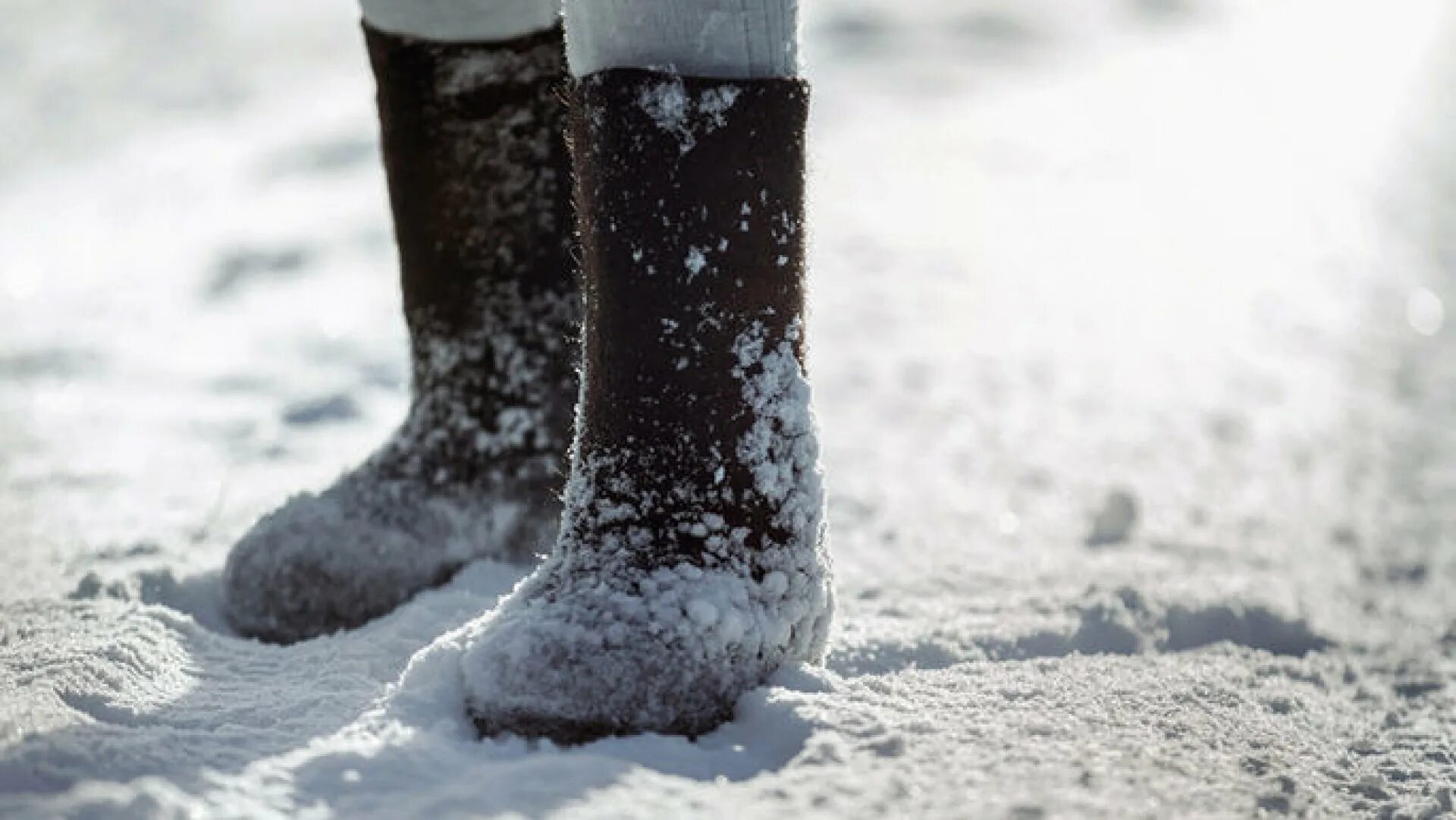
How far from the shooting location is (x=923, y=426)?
9.34 feet

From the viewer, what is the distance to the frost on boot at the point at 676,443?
133 centimetres

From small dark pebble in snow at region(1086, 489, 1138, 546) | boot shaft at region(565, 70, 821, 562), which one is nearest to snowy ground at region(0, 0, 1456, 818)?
small dark pebble in snow at region(1086, 489, 1138, 546)

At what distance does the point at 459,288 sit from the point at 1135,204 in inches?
105

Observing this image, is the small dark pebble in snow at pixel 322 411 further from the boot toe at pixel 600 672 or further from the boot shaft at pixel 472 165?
the boot toe at pixel 600 672

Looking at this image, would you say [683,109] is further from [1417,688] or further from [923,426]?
[923,426]

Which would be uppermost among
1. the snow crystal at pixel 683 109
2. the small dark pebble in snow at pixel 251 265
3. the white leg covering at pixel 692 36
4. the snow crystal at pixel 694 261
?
the small dark pebble in snow at pixel 251 265

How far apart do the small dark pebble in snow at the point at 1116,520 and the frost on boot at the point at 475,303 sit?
868mm

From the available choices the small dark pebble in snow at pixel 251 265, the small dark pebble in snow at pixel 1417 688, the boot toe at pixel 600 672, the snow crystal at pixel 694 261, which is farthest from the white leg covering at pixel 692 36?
the small dark pebble in snow at pixel 251 265

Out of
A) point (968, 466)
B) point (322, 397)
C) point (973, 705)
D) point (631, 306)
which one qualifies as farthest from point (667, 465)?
point (322, 397)

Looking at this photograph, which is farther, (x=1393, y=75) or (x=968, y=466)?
(x=1393, y=75)

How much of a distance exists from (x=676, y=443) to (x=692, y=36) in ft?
1.15

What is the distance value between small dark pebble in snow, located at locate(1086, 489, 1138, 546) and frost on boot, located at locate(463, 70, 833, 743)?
995 millimetres

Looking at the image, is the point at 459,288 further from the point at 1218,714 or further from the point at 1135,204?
the point at 1135,204

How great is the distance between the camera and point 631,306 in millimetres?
1396
